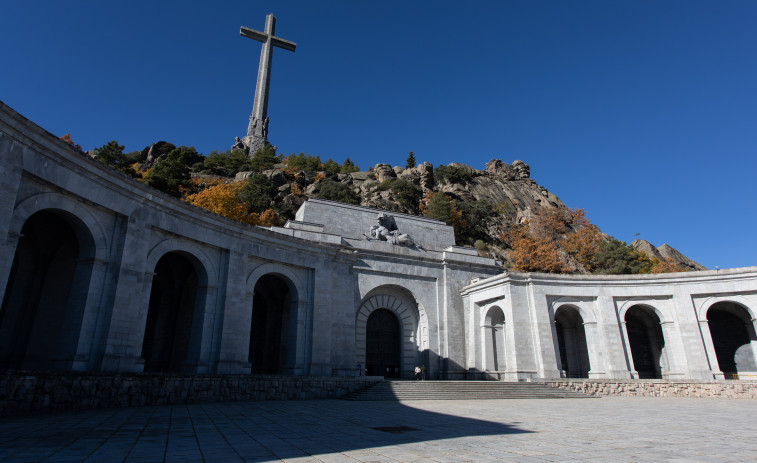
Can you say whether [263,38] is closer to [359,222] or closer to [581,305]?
[359,222]

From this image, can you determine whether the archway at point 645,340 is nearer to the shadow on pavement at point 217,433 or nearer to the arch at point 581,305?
the arch at point 581,305

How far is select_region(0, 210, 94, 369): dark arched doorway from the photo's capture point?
46.2 feet

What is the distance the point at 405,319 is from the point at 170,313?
13555 millimetres

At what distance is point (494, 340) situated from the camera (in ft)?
87.6

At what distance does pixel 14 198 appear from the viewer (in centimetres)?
1172

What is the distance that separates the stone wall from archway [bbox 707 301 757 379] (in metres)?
21.8

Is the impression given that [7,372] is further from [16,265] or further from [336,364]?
[336,364]

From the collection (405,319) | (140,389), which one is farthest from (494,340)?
(140,389)

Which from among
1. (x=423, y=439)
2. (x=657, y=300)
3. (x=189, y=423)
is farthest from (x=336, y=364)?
(x=657, y=300)

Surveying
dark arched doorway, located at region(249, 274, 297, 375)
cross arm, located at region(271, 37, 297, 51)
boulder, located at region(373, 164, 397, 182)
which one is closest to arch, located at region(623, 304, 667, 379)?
dark arched doorway, located at region(249, 274, 297, 375)

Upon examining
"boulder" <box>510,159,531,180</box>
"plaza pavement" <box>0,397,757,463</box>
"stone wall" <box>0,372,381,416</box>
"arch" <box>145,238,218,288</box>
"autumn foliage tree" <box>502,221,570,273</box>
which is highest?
"boulder" <box>510,159,531,180</box>

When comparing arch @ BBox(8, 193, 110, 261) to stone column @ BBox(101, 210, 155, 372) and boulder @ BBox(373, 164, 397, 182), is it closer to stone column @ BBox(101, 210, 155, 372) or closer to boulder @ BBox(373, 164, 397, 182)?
stone column @ BBox(101, 210, 155, 372)

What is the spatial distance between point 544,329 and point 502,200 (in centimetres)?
5951

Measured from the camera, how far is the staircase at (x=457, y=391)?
18.6m
